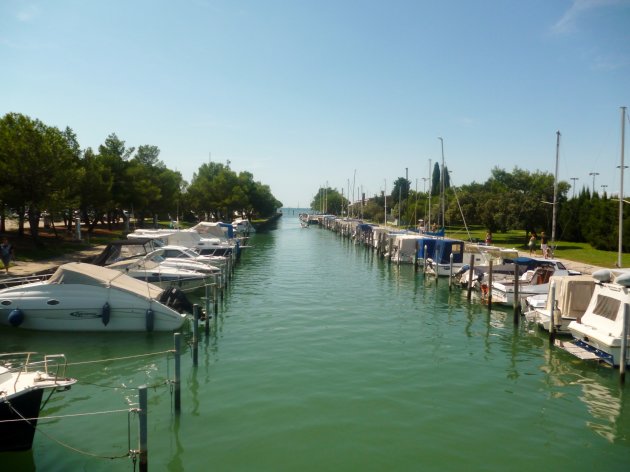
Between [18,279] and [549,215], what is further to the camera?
[549,215]

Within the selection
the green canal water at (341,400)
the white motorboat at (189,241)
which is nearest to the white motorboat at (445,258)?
the green canal water at (341,400)

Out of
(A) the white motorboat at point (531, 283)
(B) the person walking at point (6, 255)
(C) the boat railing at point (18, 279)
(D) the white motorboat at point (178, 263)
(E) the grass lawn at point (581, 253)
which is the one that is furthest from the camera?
(E) the grass lawn at point (581, 253)

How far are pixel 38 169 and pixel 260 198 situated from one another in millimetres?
81145

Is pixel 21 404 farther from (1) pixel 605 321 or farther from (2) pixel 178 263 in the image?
(2) pixel 178 263

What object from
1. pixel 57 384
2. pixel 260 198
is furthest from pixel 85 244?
pixel 260 198

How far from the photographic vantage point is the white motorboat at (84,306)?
18422 mm

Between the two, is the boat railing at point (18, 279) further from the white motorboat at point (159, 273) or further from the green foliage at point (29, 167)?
the green foliage at point (29, 167)

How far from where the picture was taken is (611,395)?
564 inches

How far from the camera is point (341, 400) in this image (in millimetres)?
13422

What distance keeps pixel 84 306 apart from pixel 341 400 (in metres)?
10.9

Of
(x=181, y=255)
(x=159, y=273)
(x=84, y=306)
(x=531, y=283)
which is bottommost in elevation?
(x=84, y=306)

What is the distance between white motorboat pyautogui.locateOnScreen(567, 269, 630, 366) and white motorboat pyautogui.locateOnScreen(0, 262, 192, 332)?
569 inches

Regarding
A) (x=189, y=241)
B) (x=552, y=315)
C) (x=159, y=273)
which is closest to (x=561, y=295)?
(x=552, y=315)

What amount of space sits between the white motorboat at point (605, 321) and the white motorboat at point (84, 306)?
47.4ft
